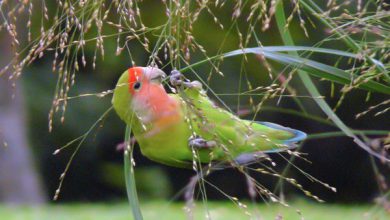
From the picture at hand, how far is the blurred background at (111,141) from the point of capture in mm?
6250

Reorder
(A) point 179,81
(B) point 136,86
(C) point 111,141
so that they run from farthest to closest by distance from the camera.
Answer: (C) point 111,141 → (B) point 136,86 → (A) point 179,81

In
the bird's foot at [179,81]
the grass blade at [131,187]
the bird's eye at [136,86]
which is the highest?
the bird's foot at [179,81]

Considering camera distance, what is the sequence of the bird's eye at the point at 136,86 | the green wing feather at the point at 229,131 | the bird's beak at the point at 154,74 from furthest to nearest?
1. the bird's eye at the point at 136,86
2. the bird's beak at the point at 154,74
3. the green wing feather at the point at 229,131

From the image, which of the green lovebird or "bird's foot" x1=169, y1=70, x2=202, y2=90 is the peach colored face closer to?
the green lovebird

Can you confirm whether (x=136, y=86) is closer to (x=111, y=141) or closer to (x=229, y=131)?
(x=229, y=131)

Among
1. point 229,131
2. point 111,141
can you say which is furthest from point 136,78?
point 111,141

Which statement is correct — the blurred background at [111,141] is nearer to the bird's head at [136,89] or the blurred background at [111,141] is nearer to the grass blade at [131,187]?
the bird's head at [136,89]

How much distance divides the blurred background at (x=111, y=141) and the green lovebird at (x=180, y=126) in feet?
15.1

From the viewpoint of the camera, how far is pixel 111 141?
6.90 metres

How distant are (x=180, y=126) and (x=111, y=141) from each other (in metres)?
5.61

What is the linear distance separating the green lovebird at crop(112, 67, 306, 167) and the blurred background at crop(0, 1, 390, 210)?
15.1ft

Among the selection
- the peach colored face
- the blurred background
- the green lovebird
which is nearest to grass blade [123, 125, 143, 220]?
the green lovebird

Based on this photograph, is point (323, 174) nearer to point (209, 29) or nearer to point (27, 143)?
point (209, 29)

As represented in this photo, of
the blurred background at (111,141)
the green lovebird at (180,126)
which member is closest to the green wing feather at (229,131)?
the green lovebird at (180,126)
